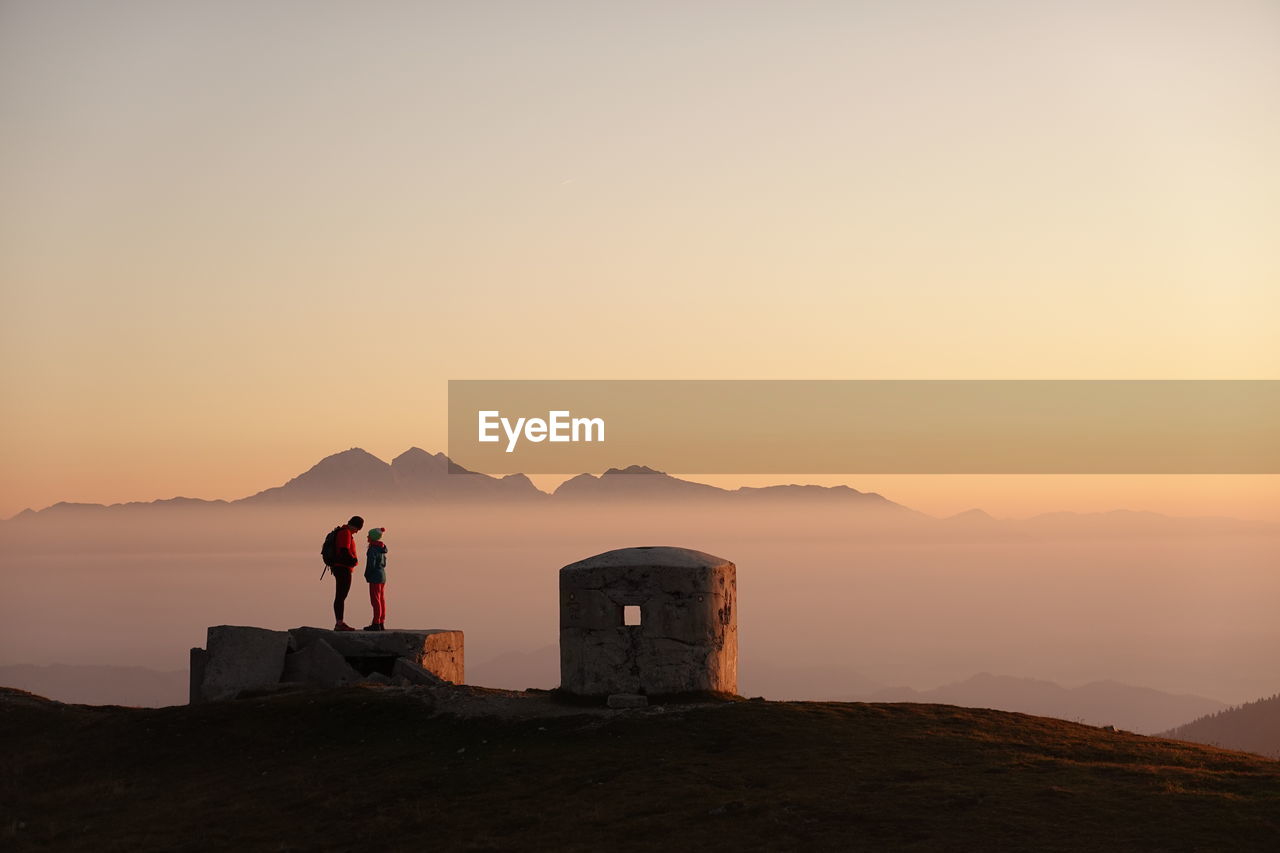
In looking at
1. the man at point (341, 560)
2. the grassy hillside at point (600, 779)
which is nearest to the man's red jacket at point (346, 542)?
the man at point (341, 560)

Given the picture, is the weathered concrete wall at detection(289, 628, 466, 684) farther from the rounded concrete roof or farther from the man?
the rounded concrete roof

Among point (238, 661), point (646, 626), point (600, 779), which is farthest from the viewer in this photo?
point (238, 661)

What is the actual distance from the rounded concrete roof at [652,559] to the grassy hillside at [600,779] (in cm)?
232

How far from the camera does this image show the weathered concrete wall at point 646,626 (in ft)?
69.0

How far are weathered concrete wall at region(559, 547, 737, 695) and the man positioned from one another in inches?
244

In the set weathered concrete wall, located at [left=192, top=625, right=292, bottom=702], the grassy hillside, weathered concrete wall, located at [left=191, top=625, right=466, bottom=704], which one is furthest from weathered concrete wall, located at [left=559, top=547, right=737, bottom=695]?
weathered concrete wall, located at [left=192, top=625, right=292, bottom=702]

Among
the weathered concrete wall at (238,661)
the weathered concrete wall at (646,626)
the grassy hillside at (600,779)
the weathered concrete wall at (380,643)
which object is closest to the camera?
the grassy hillside at (600,779)

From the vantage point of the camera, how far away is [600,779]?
1694 cm

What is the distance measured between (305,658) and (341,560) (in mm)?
2390

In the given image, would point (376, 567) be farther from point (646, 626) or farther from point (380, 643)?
point (646, 626)

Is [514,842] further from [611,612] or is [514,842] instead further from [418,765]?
[611,612]

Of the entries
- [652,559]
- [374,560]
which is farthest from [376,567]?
[652,559]

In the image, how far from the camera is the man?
25.8 metres

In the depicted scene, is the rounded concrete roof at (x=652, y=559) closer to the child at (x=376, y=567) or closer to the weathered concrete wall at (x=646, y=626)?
the weathered concrete wall at (x=646, y=626)
